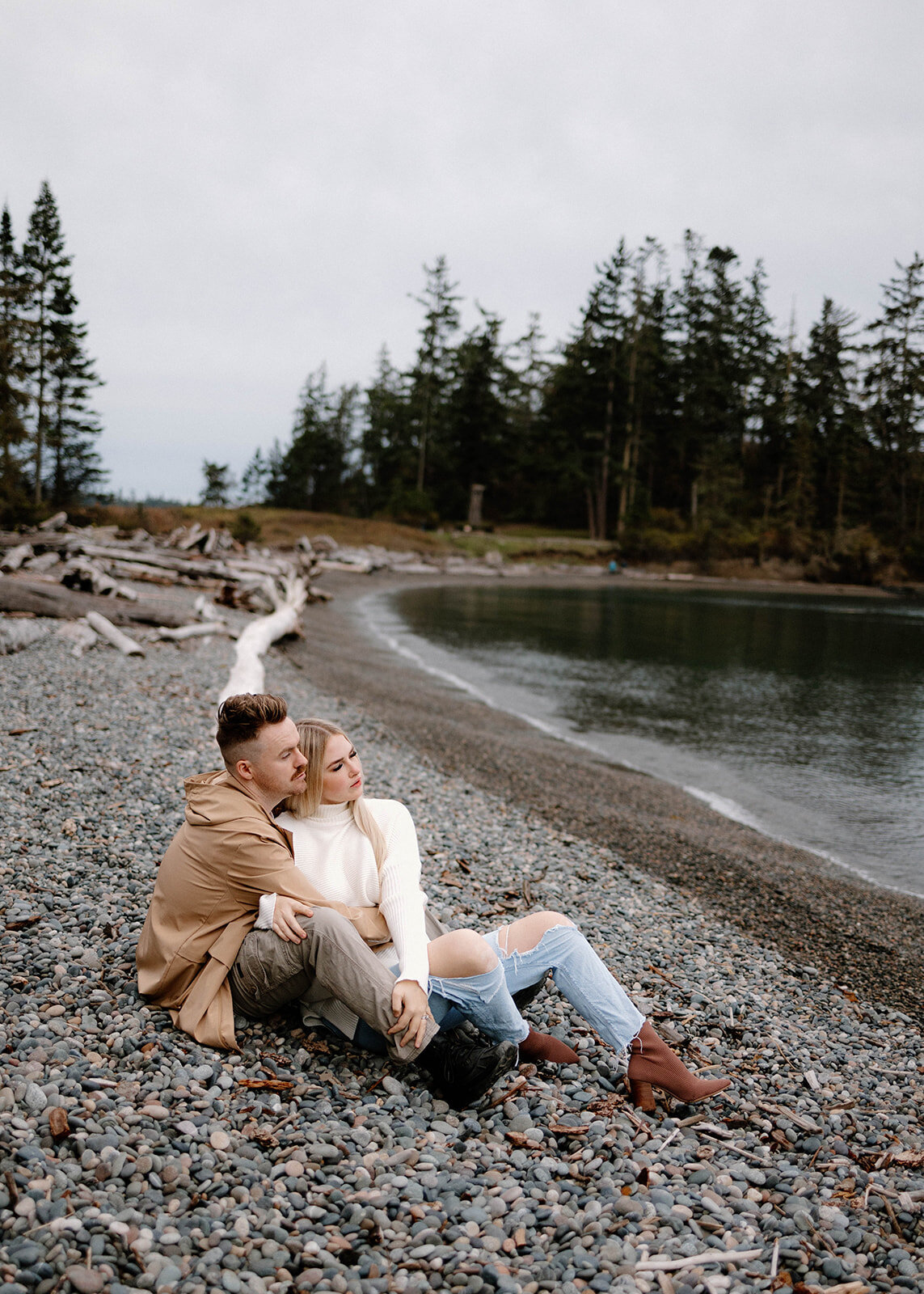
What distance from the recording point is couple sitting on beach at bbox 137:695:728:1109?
143 inches

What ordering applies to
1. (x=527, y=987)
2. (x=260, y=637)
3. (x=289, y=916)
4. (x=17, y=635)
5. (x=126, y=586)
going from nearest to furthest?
(x=289, y=916) → (x=527, y=987) → (x=17, y=635) → (x=260, y=637) → (x=126, y=586)

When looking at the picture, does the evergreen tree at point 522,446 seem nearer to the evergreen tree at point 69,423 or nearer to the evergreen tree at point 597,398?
the evergreen tree at point 597,398

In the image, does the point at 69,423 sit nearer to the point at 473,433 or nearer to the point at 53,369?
the point at 53,369

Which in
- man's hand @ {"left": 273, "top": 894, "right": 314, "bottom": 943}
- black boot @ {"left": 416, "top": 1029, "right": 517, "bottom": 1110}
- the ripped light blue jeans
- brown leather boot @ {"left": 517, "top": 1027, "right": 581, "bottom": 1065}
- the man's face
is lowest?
brown leather boot @ {"left": 517, "top": 1027, "right": 581, "bottom": 1065}

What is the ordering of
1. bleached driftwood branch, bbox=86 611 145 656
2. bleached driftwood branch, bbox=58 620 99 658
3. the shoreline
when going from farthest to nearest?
bleached driftwood branch, bbox=86 611 145 656, bleached driftwood branch, bbox=58 620 99 658, the shoreline

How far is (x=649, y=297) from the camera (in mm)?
76312

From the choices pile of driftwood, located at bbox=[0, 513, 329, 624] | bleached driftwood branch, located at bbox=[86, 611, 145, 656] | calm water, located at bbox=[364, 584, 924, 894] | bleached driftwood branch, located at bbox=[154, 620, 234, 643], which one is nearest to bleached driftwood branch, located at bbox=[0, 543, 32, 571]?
pile of driftwood, located at bbox=[0, 513, 329, 624]

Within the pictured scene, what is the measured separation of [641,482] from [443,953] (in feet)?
252

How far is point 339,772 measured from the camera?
13.2 ft

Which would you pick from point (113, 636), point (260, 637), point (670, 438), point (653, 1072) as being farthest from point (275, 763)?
point (670, 438)

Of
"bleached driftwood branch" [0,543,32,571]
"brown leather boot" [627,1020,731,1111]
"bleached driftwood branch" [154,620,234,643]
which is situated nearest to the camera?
"brown leather boot" [627,1020,731,1111]

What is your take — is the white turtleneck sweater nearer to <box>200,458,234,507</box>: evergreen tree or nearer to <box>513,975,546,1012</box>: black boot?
<box>513,975,546,1012</box>: black boot

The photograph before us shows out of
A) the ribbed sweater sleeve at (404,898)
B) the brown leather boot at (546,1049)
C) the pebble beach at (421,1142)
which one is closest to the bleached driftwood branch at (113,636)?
the pebble beach at (421,1142)

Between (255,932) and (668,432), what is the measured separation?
7906 cm
